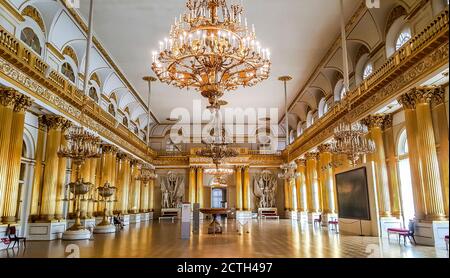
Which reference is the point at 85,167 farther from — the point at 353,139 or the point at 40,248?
the point at 353,139

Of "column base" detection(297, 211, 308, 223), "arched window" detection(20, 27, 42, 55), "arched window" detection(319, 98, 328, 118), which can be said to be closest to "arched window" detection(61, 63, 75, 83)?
"arched window" detection(20, 27, 42, 55)

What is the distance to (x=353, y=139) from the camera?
889 centimetres

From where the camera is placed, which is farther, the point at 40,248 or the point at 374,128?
the point at 374,128

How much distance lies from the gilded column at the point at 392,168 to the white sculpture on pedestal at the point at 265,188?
1432cm

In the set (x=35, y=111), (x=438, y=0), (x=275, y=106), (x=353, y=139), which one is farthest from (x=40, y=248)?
(x=275, y=106)

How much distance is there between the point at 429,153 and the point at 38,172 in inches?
465

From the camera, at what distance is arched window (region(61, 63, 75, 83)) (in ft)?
38.2

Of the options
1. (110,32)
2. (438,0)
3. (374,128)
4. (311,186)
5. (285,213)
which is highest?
Result: (110,32)

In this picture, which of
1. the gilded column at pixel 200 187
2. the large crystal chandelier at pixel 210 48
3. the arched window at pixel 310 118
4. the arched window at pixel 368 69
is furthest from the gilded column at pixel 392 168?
the gilded column at pixel 200 187

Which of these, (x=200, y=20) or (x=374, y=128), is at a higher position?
(x=200, y=20)

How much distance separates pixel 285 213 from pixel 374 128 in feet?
47.6

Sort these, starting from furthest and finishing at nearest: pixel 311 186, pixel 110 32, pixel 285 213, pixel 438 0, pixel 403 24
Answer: pixel 285 213, pixel 311 186, pixel 110 32, pixel 403 24, pixel 438 0

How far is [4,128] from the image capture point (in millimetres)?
8148

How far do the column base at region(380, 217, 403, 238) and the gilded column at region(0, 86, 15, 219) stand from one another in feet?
35.9
